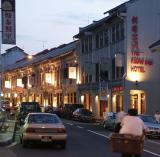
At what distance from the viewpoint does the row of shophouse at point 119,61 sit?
53.5m

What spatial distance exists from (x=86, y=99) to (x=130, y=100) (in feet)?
49.9

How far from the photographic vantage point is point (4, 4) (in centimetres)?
3077

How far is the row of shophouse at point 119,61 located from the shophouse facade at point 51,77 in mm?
253

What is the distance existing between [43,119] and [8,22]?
942 centimetres

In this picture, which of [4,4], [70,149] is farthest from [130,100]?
[70,149]

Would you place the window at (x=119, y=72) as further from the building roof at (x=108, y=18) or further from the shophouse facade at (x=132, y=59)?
the building roof at (x=108, y=18)

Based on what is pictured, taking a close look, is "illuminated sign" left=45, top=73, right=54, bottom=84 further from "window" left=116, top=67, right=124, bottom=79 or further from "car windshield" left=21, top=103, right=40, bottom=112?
"car windshield" left=21, top=103, right=40, bottom=112

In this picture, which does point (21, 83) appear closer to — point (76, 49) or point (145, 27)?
point (76, 49)

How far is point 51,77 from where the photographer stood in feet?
275

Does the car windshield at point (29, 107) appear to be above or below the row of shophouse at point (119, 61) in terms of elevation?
below

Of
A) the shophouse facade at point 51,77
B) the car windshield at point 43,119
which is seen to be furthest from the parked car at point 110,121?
the shophouse facade at point 51,77

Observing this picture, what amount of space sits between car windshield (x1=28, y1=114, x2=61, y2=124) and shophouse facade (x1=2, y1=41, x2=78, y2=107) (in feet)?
143

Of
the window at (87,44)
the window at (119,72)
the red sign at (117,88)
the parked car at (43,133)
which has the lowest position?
the parked car at (43,133)

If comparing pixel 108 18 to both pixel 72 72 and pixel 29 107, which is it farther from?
pixel 29 107
